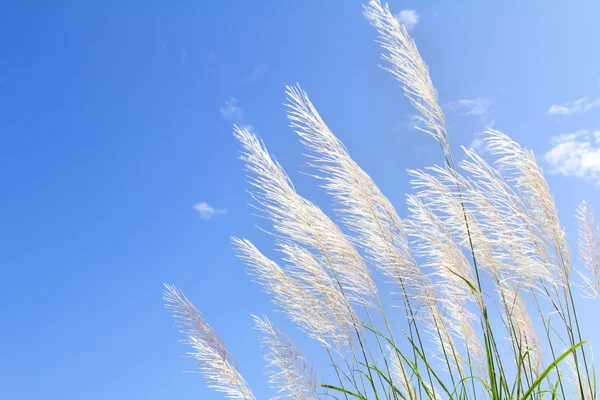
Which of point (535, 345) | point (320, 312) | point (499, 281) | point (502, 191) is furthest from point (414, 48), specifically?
point (535, 345)

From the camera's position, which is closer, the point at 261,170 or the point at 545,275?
the point at 545,275

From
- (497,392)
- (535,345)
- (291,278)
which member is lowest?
(497,392)

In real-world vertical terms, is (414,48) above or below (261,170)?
above

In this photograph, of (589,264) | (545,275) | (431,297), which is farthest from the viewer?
(589,264)

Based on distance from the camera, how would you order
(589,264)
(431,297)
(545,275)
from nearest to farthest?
(545,275) → (431,297) → (589,264)

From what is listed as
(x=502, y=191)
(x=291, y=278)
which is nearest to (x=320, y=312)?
(x=291, y=278)

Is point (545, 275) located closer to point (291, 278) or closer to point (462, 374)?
point (462, 374)

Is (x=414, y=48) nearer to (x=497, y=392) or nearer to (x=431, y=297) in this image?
(x=431, y=297)

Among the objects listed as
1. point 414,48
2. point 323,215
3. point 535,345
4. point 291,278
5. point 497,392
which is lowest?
point 497,392

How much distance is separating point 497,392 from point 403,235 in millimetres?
714

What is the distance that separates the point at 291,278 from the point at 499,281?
887mm

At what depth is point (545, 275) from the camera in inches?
90.9

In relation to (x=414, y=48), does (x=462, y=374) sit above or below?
below

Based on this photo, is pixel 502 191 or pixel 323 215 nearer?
pixel 502 191
